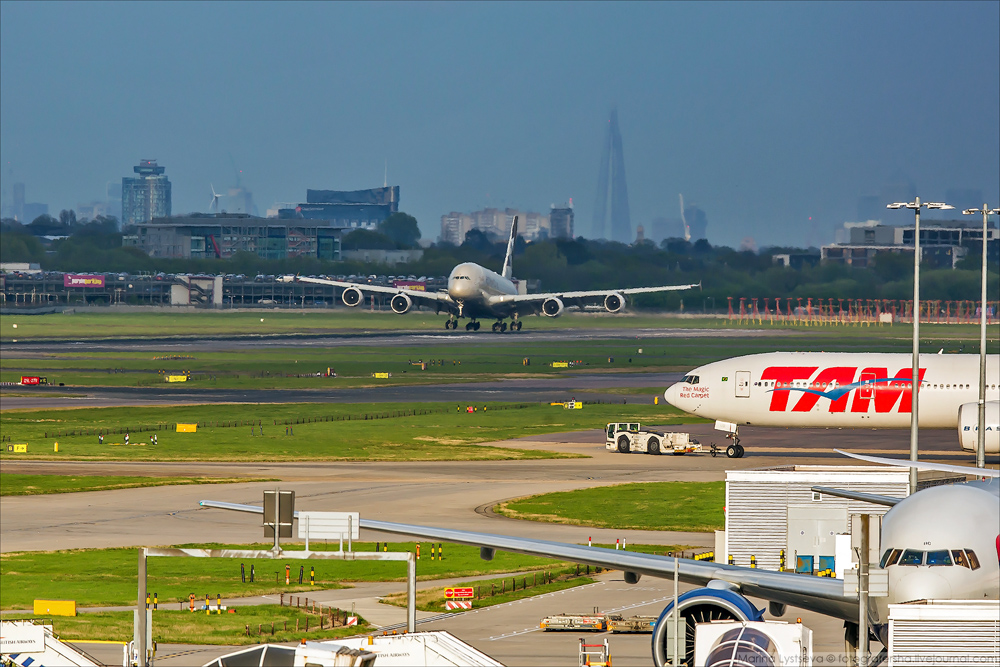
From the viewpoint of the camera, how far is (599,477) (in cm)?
6700

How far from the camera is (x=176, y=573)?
4600 cm

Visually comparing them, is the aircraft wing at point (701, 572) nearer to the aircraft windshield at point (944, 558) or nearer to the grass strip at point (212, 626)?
the aircraft windshield at point (944, 558)

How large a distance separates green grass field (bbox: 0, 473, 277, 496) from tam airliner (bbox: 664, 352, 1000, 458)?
2588 cm

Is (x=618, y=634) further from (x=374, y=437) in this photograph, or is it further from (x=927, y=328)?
(x=927, y=328)

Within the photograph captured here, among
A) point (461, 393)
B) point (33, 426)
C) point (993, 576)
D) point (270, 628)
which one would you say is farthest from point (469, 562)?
point (461, 393)

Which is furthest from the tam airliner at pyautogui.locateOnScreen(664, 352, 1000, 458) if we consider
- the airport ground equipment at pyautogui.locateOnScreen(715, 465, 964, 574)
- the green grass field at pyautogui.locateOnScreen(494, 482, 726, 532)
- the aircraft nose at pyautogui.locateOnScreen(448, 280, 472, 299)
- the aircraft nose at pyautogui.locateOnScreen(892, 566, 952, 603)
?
the aircraft nose at pyautogui.locateOnScreen(448, 280, 472, 299)

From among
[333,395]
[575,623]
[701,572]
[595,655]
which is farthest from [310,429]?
[701,572]

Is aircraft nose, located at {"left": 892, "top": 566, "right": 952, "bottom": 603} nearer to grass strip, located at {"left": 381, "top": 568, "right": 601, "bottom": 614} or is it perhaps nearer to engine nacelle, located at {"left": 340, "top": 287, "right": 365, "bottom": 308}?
grass strip, located at {"left": 381, "top": 568, "right": 601, "bottom": 614}

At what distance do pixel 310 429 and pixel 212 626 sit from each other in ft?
162

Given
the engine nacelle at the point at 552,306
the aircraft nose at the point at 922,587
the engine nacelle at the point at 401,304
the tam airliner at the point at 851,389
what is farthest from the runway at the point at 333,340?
the aircraft nose at the point at 922,587

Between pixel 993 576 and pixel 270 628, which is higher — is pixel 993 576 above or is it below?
above

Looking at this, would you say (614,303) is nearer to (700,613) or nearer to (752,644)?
(700,613)

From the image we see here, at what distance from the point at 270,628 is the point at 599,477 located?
32536 millimetres

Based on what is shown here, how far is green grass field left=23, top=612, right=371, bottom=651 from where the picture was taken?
35.1 metres
